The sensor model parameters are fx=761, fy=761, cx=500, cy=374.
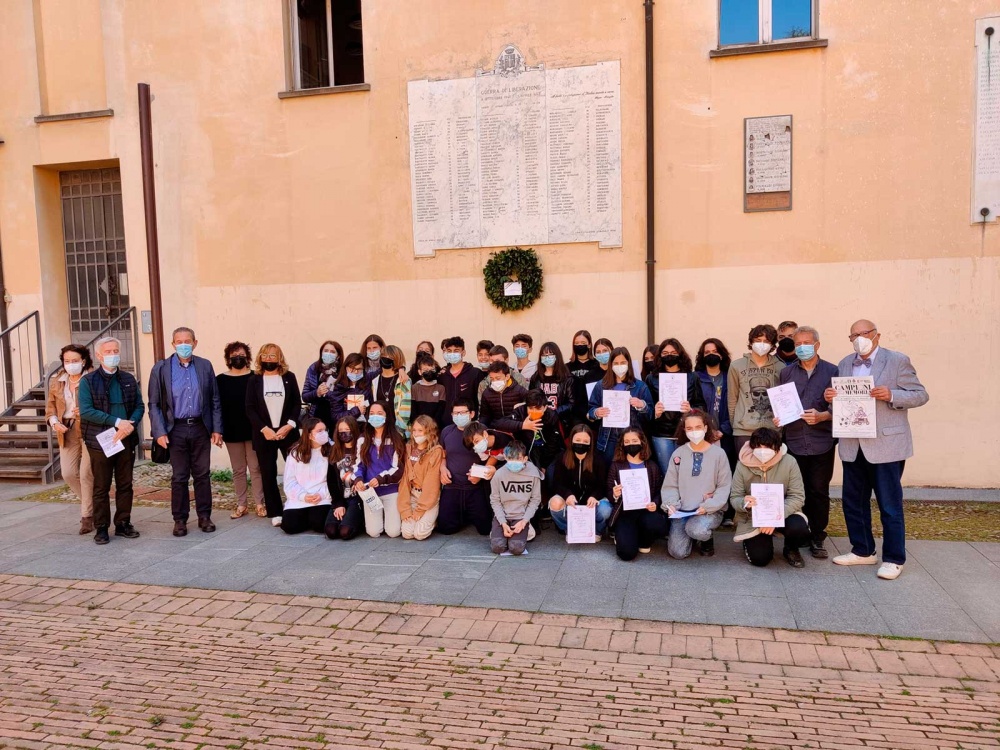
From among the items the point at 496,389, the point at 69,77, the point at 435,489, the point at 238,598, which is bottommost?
the point at 238,598

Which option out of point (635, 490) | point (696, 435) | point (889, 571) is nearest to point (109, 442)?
point (635, 490)

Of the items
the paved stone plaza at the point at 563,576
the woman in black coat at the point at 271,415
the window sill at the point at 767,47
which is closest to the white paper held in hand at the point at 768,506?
the paved stone plaza at the point at 563,576

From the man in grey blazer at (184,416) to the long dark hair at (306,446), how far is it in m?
0.86

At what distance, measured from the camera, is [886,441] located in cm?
590

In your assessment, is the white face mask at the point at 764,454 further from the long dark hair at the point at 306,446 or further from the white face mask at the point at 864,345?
the long dark hair at the point at 306,446

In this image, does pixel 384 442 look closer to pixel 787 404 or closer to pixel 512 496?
pixel 512 496

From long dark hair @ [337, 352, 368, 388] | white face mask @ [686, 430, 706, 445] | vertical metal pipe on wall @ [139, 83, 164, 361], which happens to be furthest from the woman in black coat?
white face mask @ [686, 430, 706, 445]

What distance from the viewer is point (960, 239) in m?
8.57

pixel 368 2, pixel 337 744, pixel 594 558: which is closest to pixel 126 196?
pixel 368 2

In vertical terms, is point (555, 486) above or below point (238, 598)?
above

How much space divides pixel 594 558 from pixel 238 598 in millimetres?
2939

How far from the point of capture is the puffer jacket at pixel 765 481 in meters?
6.25

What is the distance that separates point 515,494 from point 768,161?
5.08 metres

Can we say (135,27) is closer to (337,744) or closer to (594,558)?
(594,558)
